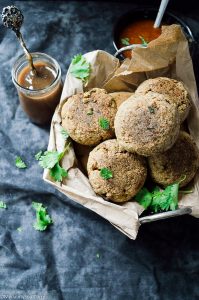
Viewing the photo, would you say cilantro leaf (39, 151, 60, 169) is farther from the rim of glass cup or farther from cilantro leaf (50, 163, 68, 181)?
the rim of glass cup

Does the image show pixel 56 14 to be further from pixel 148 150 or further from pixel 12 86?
pixel 148 150

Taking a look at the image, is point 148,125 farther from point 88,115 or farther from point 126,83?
point 126,83

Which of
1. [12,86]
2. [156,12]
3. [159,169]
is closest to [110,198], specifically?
[159,169]

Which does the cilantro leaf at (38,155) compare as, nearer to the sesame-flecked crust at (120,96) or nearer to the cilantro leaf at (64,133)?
the cilantro leaf at (64,133)

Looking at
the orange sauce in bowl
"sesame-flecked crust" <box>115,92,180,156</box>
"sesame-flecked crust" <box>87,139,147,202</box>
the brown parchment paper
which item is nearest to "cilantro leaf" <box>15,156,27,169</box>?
the brown parchment paper

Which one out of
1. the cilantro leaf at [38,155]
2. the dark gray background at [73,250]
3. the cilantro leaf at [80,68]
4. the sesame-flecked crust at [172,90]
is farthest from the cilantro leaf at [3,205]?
the sesame-flecked crust at [172,90]

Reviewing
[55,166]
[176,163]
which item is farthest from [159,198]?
[55,166]
